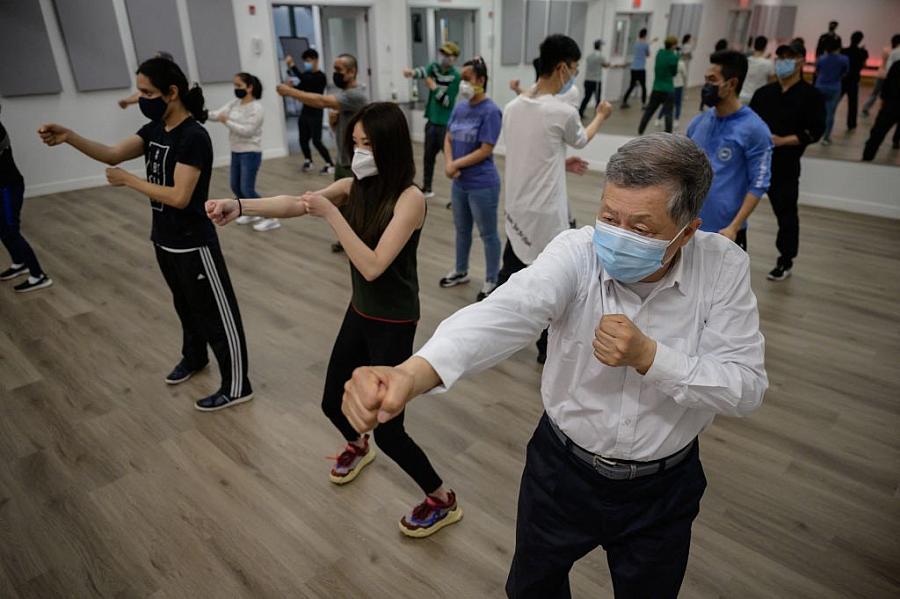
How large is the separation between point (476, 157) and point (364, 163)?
1873 millimetres

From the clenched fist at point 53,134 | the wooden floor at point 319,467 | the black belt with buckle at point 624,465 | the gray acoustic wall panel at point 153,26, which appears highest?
the gray acoustic wall panel at point 153,26

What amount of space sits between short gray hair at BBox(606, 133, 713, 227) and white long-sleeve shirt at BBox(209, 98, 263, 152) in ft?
15.3

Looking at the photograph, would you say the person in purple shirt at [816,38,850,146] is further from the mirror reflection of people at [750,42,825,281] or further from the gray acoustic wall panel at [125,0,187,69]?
the gray acoustic wall panel at [125,0,187,69]

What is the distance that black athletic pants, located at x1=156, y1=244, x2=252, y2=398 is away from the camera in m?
2.61

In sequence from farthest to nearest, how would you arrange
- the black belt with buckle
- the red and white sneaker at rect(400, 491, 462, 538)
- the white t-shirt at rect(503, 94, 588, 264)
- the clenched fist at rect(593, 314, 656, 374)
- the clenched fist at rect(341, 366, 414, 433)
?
the white t-shirt at rect(503, 94, 588, 264) < the red and white sneaker at rect(400, 491, 462, 538) < the black belt with buckle < the clenched fist at rect(593, 314, 656, 374) < the clenched fist at rect(341, 366, 414, 433)

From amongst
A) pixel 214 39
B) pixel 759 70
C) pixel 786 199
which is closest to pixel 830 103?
pixel 759 70

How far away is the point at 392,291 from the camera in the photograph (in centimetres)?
191

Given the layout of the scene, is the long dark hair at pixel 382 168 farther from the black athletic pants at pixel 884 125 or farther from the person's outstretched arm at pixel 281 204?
the black athletic pants at pixel 884 125

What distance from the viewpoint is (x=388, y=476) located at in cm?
247

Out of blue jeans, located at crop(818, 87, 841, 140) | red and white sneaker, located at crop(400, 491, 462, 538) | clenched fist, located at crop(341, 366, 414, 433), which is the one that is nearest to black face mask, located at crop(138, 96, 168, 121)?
red and white sneaker, located at crop(400, 491, 462, 538)

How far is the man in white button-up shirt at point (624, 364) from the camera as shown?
972 mm

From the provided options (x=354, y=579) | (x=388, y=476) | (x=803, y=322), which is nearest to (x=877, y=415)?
(x=803, y=322)

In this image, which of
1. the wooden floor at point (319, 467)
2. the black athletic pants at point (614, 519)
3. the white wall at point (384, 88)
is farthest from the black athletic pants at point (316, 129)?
the black athletic pants at point (614, 519)

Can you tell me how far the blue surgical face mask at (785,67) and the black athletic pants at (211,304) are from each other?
147 inches
